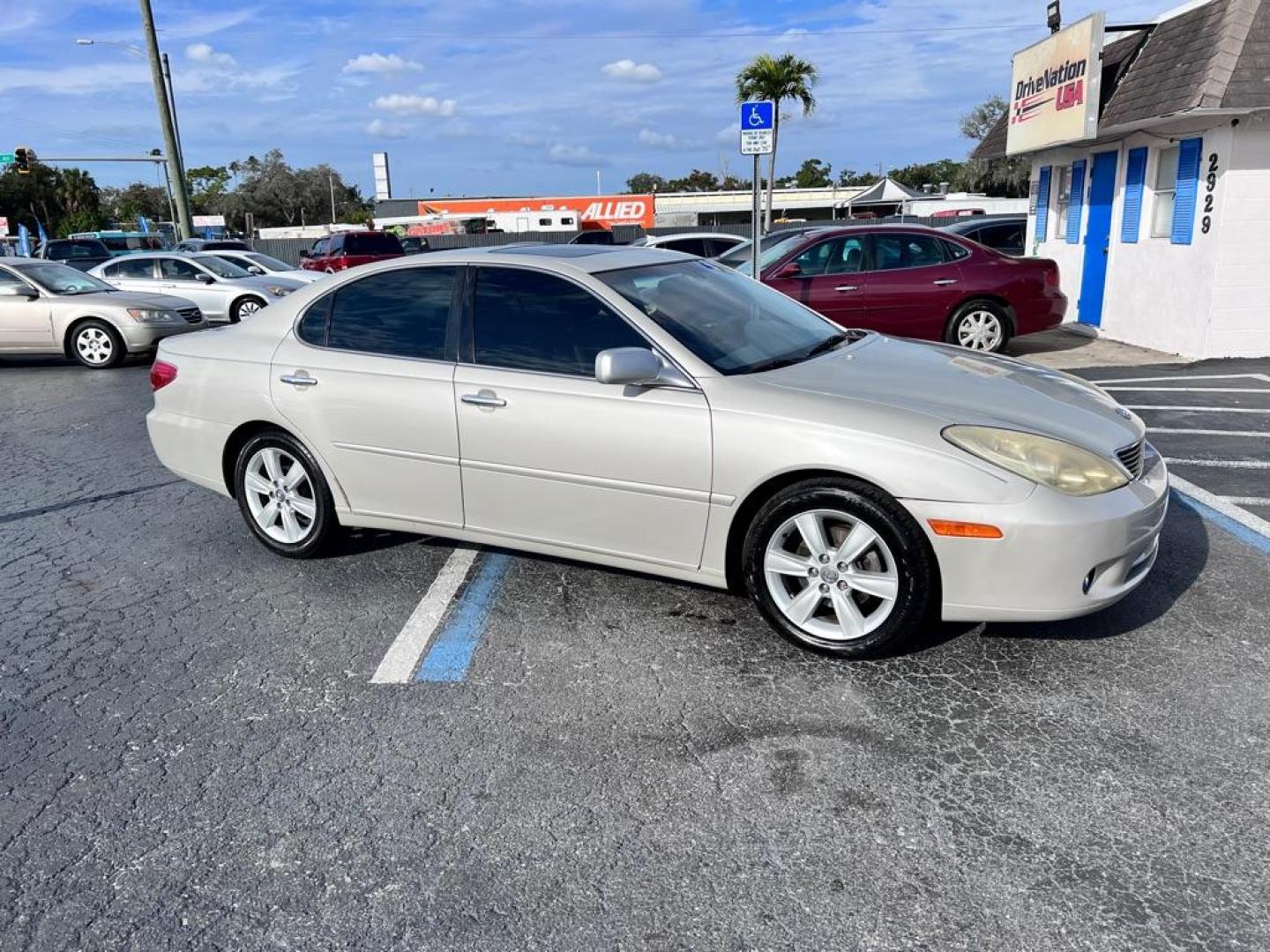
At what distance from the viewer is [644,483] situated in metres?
3.91

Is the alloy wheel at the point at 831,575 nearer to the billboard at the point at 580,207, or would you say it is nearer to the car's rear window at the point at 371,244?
the car's rear window at the point at 371,244

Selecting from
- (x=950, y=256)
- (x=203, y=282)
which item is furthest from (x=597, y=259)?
(x=203, y=282)

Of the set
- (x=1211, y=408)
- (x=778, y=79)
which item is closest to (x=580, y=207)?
(x=778, y=79)

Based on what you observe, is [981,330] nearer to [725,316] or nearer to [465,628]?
[725,316]

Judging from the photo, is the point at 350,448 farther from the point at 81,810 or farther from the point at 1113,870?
the point at 1113,870

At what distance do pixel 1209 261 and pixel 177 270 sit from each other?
14.9 meters

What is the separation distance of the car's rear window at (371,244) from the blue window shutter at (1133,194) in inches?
649

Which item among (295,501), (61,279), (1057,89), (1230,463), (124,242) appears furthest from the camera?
(124,242)

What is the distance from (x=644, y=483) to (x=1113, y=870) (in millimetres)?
2081

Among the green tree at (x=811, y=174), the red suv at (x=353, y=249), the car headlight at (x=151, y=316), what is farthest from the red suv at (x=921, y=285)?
the green tree at (x=811, y=174)

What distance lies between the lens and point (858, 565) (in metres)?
3.66

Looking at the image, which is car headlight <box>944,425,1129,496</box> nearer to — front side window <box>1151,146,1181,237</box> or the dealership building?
the dealership building

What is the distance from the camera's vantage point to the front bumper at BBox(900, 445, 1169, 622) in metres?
3.36

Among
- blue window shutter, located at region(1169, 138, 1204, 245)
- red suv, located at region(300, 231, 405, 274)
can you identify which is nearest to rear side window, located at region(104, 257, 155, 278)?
red suv, located at region(300, 231, 405, 274)
